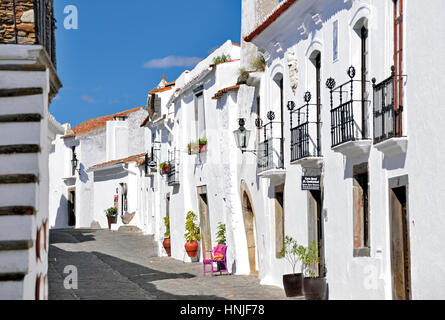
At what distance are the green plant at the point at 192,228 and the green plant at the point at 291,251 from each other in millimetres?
8244

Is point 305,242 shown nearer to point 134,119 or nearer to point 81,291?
point 81,291

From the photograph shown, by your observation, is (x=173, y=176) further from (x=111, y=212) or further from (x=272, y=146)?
(x=111, y=212)

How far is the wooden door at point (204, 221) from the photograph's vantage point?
83.6 ft

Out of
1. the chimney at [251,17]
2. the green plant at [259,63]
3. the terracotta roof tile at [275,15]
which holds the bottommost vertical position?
the green plant at [259,63]

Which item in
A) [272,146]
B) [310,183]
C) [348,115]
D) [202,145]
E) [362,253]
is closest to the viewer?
[362,253]

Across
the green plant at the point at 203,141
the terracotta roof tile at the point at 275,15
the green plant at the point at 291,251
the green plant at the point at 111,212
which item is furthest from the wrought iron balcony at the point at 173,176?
the green plant at the point at 111,212

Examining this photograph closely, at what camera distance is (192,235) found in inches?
1031

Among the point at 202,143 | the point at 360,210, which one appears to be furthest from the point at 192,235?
the point at 360,210

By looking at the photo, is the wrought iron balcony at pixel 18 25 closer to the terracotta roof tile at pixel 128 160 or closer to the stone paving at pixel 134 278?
the stone paving at pixel 134 278

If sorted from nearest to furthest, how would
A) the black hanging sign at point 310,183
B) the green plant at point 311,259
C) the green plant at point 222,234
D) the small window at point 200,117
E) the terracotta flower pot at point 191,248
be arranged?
1. the black hanging sign at point 310,183
2. the green plant at point 311,259
3. the green plant at point 222,234
4. the small window at point 200,117
5. the terracotta flower pot at point 191,248

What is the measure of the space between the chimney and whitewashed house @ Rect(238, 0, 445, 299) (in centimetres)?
217

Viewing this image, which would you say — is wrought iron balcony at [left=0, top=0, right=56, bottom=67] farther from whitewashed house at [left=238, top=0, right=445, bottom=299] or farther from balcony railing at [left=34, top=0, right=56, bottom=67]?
whitewashed house at [left=238, top=0, right=445, bottom=299]

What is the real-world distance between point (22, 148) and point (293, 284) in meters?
9.10

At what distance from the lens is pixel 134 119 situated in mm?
44812
